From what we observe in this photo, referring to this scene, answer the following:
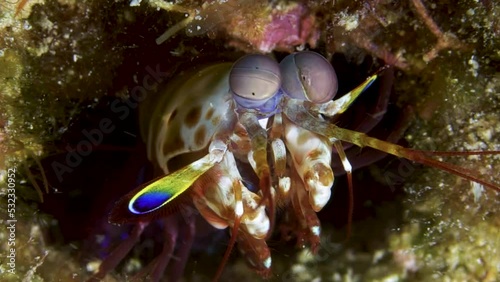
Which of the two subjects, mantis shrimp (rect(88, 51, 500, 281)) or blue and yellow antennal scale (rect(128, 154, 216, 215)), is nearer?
blue and yellow antennal scale (rect(128, 154, 216, 215))

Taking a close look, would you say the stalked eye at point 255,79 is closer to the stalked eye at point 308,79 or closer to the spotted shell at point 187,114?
the stalked eye at point 308,79

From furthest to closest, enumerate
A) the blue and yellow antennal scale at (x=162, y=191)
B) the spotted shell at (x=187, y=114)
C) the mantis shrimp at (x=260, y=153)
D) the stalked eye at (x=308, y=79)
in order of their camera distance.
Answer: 1. the spotted shell at (x=187, y=114)
2. the stalked eye at (x=308, y=79)
3. the mantis shrimp at (x=260, y=153)
4. the blue and yellow antennal scale at (x=162, y=191)

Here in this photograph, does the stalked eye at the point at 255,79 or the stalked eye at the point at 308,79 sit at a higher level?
the stalked eye at the point at 255,79

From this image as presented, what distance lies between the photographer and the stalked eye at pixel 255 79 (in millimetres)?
2428

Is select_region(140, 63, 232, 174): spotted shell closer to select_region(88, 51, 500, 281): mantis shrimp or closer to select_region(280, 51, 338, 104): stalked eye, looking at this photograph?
select_region(88, 51, 500, 281): mantis shrimp

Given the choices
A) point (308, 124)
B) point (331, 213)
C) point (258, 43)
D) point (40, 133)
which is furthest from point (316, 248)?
point (40, 133)

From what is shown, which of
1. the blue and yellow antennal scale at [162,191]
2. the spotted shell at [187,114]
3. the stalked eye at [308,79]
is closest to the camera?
the blue and yellow antennal scale at [162,191]

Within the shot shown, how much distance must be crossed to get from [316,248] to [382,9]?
150 cm

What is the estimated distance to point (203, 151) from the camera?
2.90m

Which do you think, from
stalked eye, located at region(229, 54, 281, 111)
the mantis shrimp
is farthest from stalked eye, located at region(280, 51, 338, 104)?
stalked eye, located at region(229, 54, 281, 111)

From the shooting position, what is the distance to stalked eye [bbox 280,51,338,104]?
2.62 m

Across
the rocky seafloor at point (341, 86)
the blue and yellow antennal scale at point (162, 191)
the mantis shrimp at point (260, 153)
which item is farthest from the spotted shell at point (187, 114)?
the blue and yellow antennal scale at point (162, 191)

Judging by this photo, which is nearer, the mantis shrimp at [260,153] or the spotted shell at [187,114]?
the mantis shrimp at [260,153]

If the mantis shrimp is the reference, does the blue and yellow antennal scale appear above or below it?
above
